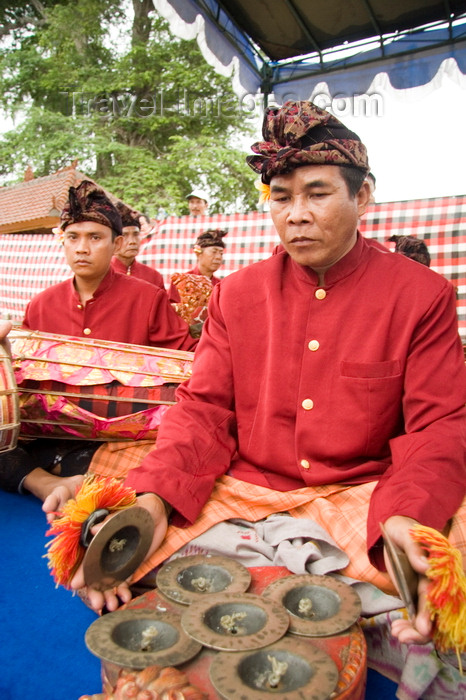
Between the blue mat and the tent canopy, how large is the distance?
492 centimetres

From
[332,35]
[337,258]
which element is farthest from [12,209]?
[337,258]

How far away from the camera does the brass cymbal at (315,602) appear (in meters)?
1.19

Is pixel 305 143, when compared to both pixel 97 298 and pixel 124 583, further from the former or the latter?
pixel 97 298

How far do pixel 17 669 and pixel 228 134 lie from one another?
1962cm

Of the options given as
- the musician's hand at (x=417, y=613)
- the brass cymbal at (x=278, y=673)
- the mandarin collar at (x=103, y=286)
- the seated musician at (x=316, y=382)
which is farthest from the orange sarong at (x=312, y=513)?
the mandarin collar at (x=103, y=286)

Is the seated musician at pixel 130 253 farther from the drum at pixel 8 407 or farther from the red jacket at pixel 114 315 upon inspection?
the drum at pixel 8 407

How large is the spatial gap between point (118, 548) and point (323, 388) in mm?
760

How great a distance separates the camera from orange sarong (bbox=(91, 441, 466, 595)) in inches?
59.6

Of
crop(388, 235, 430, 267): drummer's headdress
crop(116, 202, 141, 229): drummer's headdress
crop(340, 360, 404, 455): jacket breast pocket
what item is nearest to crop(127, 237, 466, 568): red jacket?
crop(340, 360, 404, 455): jacket breast pocket

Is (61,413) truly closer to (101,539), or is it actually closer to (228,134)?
(101,539)

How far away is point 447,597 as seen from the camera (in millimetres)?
1118

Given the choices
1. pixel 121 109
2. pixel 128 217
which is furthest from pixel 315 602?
pixel 121 109

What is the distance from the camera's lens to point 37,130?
18.3 metres

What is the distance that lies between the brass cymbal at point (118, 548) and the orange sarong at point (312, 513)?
9 centimetres
